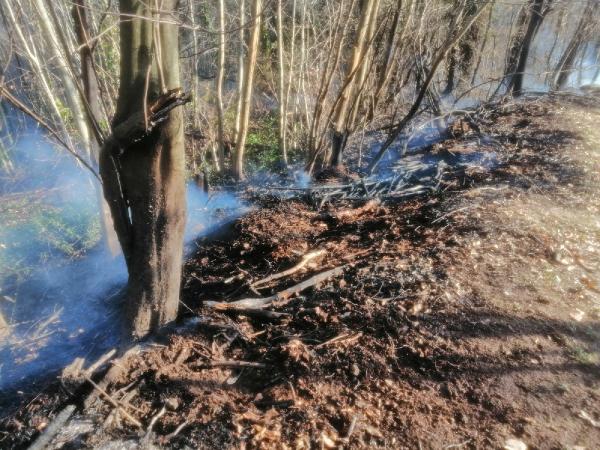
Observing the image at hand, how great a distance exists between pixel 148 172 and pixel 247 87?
3794 millimetres

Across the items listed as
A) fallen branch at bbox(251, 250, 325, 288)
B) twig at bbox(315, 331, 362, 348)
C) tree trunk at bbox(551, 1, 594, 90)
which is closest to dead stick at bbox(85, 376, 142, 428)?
twig at bbox(315, 331, 362, 348)

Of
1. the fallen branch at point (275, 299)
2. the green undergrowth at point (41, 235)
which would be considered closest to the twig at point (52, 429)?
the fallen branch at point (275, 299)

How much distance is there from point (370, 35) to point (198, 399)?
184 inches

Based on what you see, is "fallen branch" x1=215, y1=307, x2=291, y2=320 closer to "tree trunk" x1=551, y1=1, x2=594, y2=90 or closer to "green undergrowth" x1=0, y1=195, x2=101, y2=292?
"green undergrowth" x1=0, y1=195, x2=101, y2=292

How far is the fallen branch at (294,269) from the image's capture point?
3268 millimetres

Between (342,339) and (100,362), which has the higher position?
(342,339)

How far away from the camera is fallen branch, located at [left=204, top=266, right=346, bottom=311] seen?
116 inches

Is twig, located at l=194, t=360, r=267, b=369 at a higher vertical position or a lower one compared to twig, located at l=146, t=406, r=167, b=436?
higher

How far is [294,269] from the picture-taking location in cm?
337

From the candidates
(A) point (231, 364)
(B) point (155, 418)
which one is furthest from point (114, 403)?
(A) point (231, 364)

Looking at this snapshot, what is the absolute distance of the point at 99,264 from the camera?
16.9ft

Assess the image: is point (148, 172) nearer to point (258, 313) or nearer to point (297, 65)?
A: point (258, 313)

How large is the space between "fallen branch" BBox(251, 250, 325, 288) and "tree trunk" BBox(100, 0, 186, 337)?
717mm

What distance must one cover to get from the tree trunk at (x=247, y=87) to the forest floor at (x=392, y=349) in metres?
2.70
